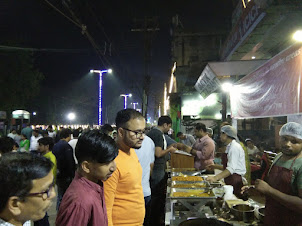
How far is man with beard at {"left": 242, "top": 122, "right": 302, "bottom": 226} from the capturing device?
2578 mm

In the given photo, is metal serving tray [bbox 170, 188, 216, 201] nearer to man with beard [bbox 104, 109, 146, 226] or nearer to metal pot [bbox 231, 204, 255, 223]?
metal pot [bbox 231, 204, 255, 223]

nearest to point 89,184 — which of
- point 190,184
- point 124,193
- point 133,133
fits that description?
point 124,193

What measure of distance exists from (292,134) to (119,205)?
2084 mm

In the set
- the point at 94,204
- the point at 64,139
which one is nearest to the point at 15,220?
the point at 94,204

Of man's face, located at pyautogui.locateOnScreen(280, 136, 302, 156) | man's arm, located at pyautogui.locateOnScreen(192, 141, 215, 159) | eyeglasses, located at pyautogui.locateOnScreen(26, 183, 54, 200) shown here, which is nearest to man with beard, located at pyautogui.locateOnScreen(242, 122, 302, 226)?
man's face, located at pyautogui.locateOnScreen(280, 136, 302, 156)

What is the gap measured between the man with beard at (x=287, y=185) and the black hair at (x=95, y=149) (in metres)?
1.92

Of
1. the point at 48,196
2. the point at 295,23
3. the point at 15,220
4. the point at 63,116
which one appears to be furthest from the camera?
the point at 63,116

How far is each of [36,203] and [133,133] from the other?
1.52m

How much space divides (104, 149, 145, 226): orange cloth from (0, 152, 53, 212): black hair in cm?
98

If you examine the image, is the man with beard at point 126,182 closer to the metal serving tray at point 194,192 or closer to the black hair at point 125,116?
the black hair at point 125,116

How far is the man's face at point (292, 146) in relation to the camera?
9.03 ft

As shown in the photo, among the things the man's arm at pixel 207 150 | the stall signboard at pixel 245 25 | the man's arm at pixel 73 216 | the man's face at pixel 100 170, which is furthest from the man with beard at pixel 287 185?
the man's arm at pixel 207 150

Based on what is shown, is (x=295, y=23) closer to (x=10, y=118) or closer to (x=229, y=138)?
(x=229, y=138)

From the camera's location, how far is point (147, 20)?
2342cm
